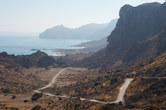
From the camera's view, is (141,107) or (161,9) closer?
(141,107)

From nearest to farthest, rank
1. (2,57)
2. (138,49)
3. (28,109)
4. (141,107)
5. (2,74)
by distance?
1. (141,107)
2. (28,109)
3. (2,74)
4. (138,49)
5. (2,57)

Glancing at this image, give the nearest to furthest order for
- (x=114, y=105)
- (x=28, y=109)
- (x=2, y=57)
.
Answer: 1. (x=114, y=105)
2. (x=28, y=109)
3. (x=2, y=57)

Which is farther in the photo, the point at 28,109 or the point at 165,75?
the point at 165,75

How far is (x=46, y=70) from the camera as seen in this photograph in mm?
180125

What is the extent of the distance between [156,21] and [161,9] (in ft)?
39.0

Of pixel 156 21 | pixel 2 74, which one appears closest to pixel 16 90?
pixel 2 74

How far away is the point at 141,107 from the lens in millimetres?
44562

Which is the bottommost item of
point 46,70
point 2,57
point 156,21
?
point 46,70

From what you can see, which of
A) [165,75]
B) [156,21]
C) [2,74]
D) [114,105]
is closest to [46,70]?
[2,74]

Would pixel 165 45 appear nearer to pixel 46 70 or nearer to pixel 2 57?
pixel 46 70

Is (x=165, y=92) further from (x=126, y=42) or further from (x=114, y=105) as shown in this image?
(x=126, y=42)

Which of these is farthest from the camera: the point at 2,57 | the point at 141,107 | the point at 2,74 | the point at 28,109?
the point at 2,57

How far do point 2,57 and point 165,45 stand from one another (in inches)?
5170

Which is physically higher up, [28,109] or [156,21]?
[156,21]
